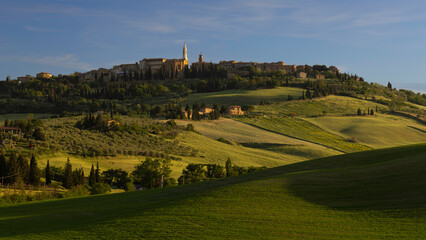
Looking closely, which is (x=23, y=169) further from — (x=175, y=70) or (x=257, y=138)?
(x=175, y=70)

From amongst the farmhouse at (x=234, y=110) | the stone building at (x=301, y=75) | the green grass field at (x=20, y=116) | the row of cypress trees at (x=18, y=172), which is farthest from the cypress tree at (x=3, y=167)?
the stone building at (x=301, y=75)

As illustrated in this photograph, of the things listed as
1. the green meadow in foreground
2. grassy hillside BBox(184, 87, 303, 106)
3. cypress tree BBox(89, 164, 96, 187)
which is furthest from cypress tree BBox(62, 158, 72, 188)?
grassy hillside BBox(184, 87, 303, 106)

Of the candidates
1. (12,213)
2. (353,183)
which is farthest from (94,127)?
(353,183)

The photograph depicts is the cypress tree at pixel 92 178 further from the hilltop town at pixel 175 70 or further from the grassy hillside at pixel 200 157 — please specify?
the hilltop town at pixel 175 70

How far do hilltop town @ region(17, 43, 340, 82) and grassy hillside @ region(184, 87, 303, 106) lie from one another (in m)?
31.2

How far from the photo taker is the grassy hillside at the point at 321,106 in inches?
4437

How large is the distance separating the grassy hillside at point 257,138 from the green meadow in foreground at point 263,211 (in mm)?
43376

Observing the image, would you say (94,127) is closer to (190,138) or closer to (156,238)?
(190,138)

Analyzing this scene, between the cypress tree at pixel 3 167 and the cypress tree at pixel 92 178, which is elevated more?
the cypress tree at pixel 3 167

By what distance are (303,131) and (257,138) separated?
1491 cm

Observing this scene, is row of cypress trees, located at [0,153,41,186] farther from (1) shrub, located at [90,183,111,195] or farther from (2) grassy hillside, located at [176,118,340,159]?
(2) grassy hillside, located at [176,118,340,159]

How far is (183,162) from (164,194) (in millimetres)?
31523

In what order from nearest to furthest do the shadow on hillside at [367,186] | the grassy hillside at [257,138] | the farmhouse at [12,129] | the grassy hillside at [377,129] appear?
the shadow on hillside at [367,186] < the farmhouse at [12,129] < the grassy hillside at [257,138] < the grassy hillside at [377,129]

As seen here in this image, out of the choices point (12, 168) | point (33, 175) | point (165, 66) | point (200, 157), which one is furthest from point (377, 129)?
point (165, 66)
